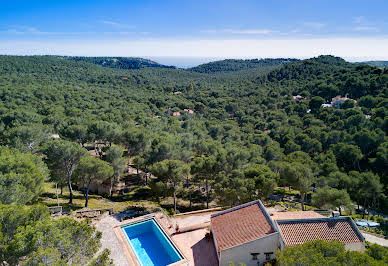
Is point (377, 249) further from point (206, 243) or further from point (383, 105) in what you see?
point (383, 105)

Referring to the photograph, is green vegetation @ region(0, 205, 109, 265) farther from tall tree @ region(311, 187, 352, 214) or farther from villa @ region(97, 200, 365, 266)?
tall tree @ region(311, 187, 352, 214)

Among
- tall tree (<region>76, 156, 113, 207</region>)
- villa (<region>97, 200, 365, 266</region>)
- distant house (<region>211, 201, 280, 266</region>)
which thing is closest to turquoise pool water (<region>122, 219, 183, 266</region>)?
villa (<region>97, 200, 365, 266</region>)

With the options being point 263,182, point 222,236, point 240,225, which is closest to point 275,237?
point 240,225

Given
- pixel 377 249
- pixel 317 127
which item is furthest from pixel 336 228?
pixel 317 127

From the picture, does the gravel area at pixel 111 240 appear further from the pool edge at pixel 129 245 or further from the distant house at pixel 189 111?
the distant house at pixel 189 111

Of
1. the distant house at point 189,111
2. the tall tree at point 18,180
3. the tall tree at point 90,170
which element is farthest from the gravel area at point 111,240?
the distant house at point 189,111

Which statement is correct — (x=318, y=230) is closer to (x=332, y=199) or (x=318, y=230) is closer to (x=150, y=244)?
(x=332, y=199)

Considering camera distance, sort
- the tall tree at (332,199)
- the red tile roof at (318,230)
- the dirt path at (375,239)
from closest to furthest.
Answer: the red tile roof at (318,230)
the dirt path at (375,239)
the tall tree at (332,199)
